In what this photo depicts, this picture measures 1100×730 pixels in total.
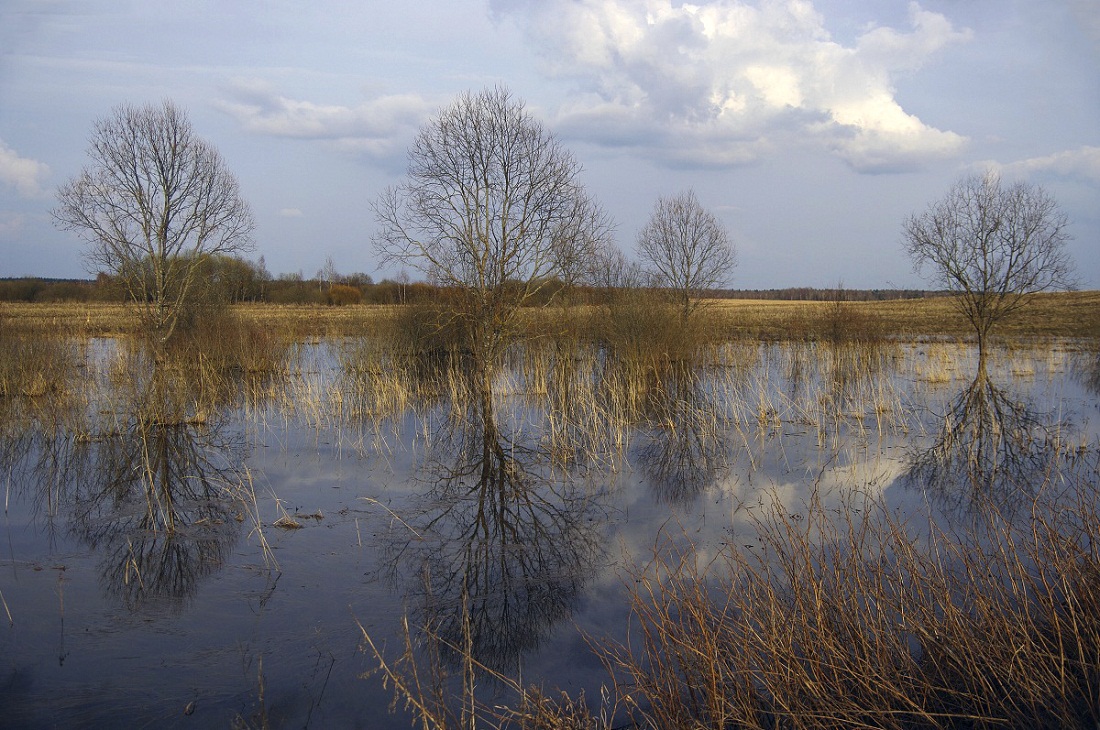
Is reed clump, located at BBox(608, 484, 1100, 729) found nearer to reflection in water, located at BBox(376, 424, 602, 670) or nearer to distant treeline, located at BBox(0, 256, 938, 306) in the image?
reflection in water, located at BBox(376, 424, 602, 670)

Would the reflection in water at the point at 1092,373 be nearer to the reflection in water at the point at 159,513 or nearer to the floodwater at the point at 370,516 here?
the floodwater at the point at 370,516

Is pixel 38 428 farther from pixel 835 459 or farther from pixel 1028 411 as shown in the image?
pixel 1028 411

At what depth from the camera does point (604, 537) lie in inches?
265

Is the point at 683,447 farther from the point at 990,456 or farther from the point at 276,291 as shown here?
the point at 276,291

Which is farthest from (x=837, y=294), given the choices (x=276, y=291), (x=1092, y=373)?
(x=276, y=291)

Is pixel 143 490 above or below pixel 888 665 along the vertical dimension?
below

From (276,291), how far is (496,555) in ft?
193

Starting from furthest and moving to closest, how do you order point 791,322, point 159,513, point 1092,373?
point 791,322, point 1092,373, point 159,513

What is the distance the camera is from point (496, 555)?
6.25m

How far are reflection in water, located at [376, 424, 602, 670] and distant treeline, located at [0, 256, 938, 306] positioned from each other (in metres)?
10.7

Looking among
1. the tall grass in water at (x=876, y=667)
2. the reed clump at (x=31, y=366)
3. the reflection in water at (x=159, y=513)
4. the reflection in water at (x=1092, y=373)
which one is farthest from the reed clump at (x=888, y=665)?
the reed clump at (x=31, y=366)

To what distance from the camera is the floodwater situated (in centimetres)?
439

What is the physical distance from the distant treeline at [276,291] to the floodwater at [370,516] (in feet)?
25.1

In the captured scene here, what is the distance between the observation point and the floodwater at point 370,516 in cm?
439
